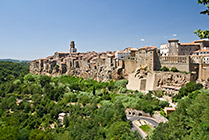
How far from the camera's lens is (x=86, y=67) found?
122 ft

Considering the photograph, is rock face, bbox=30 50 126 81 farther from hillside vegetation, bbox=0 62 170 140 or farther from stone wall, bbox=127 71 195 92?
stone wall, bbox=127 71 195 92

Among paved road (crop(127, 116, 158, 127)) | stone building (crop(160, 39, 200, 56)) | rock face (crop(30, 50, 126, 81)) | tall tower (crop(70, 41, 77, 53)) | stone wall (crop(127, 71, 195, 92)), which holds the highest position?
tall tower (crop(70, 41, 77, 53))

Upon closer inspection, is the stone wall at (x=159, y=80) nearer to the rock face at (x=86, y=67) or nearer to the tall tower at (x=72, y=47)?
the rock face at (x=86, y=67)

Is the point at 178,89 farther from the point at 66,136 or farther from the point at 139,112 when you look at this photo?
the point at 66,136

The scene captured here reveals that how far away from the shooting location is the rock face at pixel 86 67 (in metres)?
31.0

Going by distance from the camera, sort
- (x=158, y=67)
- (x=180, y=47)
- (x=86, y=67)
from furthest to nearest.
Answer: (x=86, y=67), (x=180, y=47), (x=158, y=67)

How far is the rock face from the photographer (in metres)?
31.0

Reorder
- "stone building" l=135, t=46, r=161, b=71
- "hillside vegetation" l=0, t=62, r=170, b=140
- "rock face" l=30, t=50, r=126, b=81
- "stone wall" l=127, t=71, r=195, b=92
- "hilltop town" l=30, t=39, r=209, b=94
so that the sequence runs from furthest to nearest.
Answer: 1. "rock face" l=30, t=50, r=126, b=81
2. "stone building" l=135, t=46, r=161, b=71
3. "hilltop town" l=30, t=39, r=209, b=94
4. "stone wall" l=127, t=71, r=195, b=92
5. "hillside vegetation" l=0, t=62, r=170, b=140

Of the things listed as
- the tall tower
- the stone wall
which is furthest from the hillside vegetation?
the tall tower

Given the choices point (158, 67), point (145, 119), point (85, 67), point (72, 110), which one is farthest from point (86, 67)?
point (145, 119)

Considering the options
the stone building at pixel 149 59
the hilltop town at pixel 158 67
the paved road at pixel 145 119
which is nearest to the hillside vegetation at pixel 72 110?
the paved road at pixel 145 119

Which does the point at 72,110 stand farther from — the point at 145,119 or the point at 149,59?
the point at 149,59

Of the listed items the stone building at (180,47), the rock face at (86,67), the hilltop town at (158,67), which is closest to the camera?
the hilltop town at (158,67)

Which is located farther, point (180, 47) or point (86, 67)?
point (86, 67)
